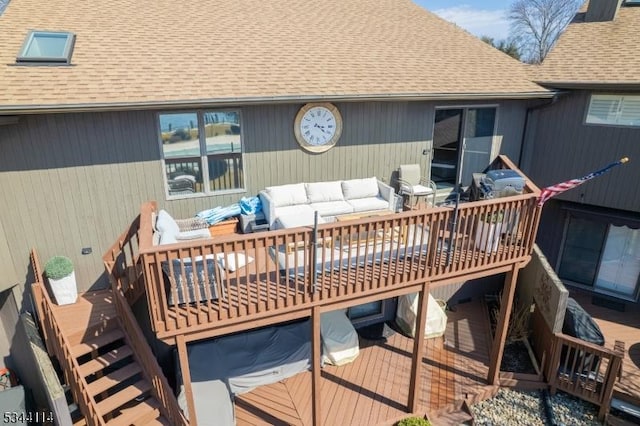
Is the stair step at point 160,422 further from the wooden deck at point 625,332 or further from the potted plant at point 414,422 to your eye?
the wooden deck at point 625,332

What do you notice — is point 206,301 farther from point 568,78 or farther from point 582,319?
point 568,78

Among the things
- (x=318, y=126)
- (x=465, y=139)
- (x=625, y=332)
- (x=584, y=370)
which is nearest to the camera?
(x=584, y=370)

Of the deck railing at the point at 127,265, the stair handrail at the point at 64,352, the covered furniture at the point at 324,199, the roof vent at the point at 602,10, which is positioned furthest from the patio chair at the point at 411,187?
the roof vent at the point at 602,10

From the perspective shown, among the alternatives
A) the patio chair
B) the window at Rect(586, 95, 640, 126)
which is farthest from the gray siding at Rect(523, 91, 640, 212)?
the patio chair

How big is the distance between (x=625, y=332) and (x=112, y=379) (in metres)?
10.0

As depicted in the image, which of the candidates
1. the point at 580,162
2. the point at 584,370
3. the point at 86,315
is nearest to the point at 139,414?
the point at 86,315

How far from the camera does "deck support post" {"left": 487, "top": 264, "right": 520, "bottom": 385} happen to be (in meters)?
6.73

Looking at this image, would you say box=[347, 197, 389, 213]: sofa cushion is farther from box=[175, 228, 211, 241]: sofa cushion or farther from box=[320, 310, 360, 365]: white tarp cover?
box=[175, 228, 211, 241]: sofa cushion

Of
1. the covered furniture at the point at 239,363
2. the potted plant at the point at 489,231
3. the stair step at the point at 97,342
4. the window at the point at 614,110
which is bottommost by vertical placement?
the covered furniture at the point at 239,363

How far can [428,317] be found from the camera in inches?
329

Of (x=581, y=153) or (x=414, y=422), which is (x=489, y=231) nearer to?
(x=414, y=422)

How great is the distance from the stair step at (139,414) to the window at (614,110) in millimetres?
10065

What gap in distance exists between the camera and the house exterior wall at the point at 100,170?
5.70 metres

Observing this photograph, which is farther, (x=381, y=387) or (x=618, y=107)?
(x=618, y=107)
